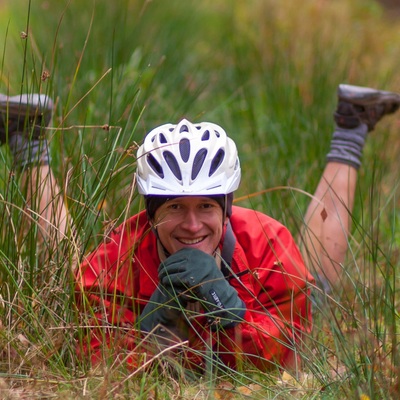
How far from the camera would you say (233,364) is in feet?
12.4

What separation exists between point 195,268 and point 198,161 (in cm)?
45

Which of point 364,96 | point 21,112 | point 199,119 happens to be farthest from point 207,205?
point 199,119

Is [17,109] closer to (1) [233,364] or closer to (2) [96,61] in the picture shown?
(1) [233,364]

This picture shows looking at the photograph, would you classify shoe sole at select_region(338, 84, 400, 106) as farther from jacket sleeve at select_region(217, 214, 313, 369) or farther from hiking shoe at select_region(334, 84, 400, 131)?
jacket sleeve at select_region(217, 214, 313, 369)

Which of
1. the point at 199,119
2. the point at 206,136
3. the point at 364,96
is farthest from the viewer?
the point at 199,119

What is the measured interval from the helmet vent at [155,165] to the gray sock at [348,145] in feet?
4.89

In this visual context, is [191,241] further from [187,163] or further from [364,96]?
[364,96]

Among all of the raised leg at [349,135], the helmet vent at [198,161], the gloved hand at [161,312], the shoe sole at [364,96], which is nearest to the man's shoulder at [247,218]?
the helmet vent at [198,161]

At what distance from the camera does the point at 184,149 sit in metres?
3.81

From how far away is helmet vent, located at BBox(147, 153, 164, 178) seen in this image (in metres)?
3.75

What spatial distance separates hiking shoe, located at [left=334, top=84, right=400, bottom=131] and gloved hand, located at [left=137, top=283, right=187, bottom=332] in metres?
1.85

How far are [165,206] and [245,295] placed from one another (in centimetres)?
47

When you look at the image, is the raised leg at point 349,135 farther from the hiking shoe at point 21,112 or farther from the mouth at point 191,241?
the hiking shoe at point 21,112

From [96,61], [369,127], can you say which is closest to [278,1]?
[96,61]
